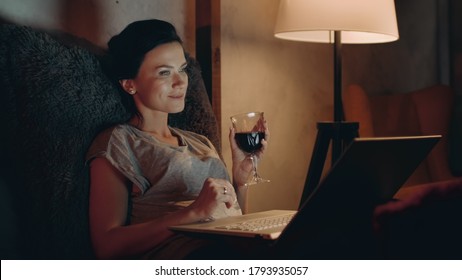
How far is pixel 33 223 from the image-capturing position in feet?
4.43

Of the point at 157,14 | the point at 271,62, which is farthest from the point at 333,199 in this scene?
the point at 271,62

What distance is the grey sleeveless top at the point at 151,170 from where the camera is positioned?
4.78 ft

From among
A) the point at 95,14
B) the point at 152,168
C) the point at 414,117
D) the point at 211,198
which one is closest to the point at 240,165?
the point at 152,168

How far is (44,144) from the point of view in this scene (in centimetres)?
135

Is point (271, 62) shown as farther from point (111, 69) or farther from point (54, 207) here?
point (54, 207)

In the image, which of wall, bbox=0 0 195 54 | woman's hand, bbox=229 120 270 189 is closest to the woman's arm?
woman's hand, bbox=229 120 270 189

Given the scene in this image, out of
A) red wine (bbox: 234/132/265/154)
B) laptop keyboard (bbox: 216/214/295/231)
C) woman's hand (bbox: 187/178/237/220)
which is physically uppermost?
red wine (bbox: 234/132/265/154)

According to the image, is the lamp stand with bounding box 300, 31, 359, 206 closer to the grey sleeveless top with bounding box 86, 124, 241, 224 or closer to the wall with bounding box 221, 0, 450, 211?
the wall with bounding box 221, 0, 450, 211

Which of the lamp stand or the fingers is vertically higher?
the lamp stand

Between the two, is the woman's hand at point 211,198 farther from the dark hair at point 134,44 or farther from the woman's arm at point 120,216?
the dark hair at point 134,44

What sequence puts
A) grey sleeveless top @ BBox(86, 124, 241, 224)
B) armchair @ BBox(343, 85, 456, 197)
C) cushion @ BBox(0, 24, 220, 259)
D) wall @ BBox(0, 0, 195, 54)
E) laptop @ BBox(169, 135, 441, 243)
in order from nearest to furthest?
laptop @ BBox(169, 135, 441, 243) < cushion @ BBox(0, 24, 220, 259) < grey sleeveless top @ BBox(86, 124, 241, 224) < wall @ BBox(0, 0, 195, 54) < armchair @ BBox(343, 85, 456, 197)

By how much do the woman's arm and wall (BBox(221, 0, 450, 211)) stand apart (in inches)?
37.8

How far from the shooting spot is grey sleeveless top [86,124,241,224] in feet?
4.78
